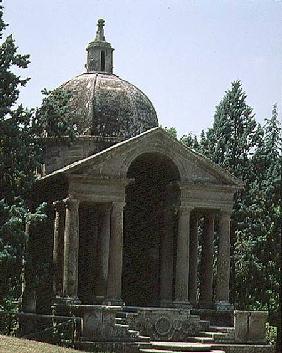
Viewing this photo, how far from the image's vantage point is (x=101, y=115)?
128 ft

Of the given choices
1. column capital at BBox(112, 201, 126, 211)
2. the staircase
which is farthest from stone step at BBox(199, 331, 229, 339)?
column capital at BBox(112, 201, 126, 211)

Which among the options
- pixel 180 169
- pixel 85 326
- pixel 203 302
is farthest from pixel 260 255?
pixel 85 326

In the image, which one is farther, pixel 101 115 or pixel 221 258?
pixel 101 115

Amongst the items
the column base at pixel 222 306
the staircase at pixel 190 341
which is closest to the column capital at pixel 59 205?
the staircase at pixel 190 341

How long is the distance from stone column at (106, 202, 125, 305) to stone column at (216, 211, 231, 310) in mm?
4365

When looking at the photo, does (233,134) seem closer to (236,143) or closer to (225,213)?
(236,143)

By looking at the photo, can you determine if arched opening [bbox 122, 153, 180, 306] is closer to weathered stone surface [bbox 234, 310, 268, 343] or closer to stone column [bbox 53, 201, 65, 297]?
stone column [bbox 53, 201, 65, 297]

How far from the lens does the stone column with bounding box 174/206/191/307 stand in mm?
32750

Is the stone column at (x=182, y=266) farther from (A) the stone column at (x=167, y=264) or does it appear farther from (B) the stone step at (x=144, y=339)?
(B) the stone step at (x=144, y=339)

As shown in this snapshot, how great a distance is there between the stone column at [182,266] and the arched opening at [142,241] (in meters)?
→ 4.28

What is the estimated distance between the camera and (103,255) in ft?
106

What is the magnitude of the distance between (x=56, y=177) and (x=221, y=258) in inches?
288

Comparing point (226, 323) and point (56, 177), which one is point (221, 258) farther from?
point (56, 177)

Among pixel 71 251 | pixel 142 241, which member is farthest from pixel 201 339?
pixel 142 241
